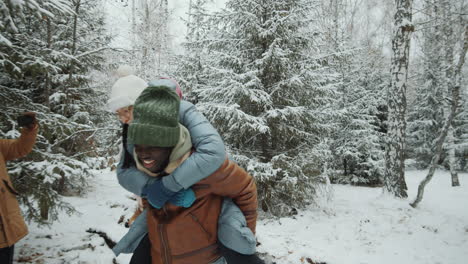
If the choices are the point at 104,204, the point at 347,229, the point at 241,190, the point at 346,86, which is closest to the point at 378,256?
the point at 347,229

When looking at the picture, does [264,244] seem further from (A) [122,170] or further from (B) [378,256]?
(A) [122,170]

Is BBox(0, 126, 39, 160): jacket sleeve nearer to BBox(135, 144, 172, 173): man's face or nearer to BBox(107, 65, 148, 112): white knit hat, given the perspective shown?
BBox(107, 65, 148, 112): white knit hat

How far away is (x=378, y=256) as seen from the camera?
16.3ft

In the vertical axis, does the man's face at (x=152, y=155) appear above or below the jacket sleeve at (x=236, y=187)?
above

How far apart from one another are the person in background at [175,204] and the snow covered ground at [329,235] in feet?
10.3

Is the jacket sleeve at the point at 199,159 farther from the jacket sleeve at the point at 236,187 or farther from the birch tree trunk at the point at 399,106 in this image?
the birch tree trunk at the point at 399,106

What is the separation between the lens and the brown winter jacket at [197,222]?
1462 mm

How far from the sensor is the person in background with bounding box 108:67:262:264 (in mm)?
1320

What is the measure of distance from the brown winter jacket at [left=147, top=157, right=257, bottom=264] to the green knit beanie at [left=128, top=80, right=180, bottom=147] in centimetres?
34

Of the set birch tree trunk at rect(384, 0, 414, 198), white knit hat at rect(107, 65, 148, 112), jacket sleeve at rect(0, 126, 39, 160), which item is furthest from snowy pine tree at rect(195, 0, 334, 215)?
white knit hat at rect(107, 65, 148, 112)

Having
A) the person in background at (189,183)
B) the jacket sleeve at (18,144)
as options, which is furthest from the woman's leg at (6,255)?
the person in background at (189,183)

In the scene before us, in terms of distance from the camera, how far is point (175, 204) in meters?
1.41

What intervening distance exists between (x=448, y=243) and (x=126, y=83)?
6998 mm

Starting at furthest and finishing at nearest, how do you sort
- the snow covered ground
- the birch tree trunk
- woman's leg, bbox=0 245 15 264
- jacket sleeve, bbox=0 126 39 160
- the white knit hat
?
the birch tree trunk < the snow covered ground < jacket sleeve, bbox=0 126 39 160 < woman's leg, bbox=0 245 15 264 < the white knit hat
